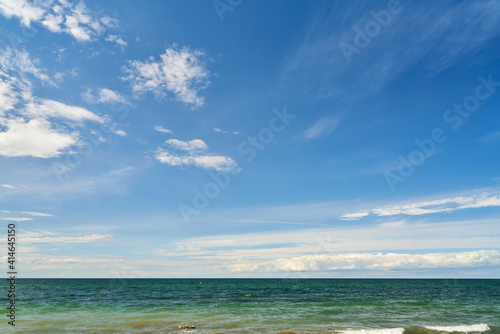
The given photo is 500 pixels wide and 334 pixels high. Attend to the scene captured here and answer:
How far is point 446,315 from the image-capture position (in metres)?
31.8

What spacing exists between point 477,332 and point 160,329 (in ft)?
79.2

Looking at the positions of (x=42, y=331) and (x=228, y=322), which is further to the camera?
(x=228, y=322)

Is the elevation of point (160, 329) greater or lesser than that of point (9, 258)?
lesser

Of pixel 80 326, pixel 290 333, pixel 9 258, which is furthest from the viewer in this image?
pixel 80 326

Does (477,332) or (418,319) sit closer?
(477,332)

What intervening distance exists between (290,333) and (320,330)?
10.6ft

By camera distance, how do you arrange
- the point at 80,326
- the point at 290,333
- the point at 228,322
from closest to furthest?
the point at 290,333 → the point at 80,326 → the point at 228,322

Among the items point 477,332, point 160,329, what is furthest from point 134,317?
point 477,332

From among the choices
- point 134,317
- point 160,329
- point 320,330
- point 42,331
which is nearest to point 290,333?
point 320,330

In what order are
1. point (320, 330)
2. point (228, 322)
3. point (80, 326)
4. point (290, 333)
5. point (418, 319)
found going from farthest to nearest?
point (418, 319) < point (228, 322) < point (80, 326) < point (320, 330) < point (290, 333)

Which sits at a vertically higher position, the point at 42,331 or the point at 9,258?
the point at 9,258

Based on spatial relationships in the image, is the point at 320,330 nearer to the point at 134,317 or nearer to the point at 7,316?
the point at 134,317

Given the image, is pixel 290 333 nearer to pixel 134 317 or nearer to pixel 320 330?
pixel 320 330

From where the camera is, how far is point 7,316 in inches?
1184
